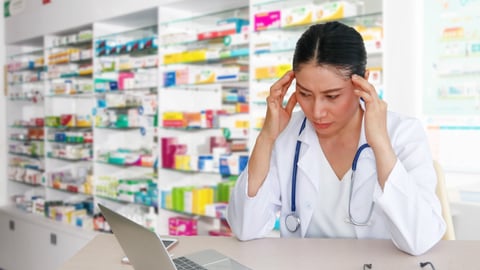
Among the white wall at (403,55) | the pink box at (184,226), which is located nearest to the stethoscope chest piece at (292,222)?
the white wall at (403,55)

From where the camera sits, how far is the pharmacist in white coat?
1639mm

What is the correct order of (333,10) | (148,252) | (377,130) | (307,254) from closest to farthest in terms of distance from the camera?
(148,252) < (307,254) < (377,130) < (333,10)

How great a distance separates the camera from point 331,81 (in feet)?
5.71

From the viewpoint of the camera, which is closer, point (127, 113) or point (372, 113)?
point (372, 113)

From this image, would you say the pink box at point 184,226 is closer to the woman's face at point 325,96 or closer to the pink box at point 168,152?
the pink box at point 168,152

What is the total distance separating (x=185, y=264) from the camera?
1.47 meters

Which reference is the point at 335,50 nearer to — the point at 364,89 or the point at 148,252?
the point at 364,89

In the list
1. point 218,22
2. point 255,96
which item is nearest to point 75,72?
point 218,22

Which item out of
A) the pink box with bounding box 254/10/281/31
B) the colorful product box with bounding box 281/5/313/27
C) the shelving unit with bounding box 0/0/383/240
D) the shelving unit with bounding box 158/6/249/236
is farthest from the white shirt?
the shelving unit with bounding box 158/6/249/236

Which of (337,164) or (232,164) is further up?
(337,164)

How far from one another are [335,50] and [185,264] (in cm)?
84

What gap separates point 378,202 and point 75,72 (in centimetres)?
473

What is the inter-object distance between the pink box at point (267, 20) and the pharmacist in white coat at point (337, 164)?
1.71 meters

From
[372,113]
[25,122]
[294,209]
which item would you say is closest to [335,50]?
[372,113]
